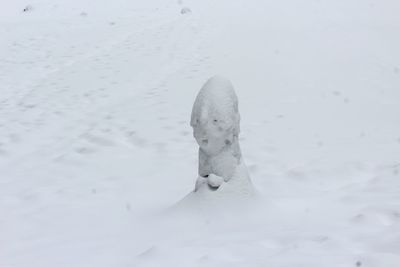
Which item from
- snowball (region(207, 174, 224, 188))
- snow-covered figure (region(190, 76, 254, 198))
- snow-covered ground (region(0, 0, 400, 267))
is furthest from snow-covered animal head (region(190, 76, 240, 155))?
snow-covered ground (region(0, 0, 400, 267))

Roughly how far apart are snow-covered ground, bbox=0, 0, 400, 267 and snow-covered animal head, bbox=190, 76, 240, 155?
56cm

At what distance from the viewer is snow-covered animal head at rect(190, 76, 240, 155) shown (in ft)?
15.4

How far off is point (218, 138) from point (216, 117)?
187mm

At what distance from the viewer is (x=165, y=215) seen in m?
4.91

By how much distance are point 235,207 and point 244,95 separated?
504 cm

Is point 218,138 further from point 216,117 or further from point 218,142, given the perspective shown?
point 216,117

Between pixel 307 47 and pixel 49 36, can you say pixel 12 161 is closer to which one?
pixel 307 47

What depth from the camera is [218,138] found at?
4750 millimetres

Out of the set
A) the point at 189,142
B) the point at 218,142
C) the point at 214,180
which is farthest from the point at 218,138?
the point at 189,142

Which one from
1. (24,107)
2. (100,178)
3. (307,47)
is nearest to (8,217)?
(100,178)

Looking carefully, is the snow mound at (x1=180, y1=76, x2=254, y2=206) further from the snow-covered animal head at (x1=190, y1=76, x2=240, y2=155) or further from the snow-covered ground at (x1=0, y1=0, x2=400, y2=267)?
the snow-covered ground at (x1=0, y1=0, x2=400, y2=267)

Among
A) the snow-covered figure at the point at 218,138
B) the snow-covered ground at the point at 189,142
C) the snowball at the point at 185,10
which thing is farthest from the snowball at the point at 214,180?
the snowball at the point at 185,10

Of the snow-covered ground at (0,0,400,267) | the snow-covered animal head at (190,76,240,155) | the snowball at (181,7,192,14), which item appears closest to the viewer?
the snow-covered ground at (0,0,400,267)

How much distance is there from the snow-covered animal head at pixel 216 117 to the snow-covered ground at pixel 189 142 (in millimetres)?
565
